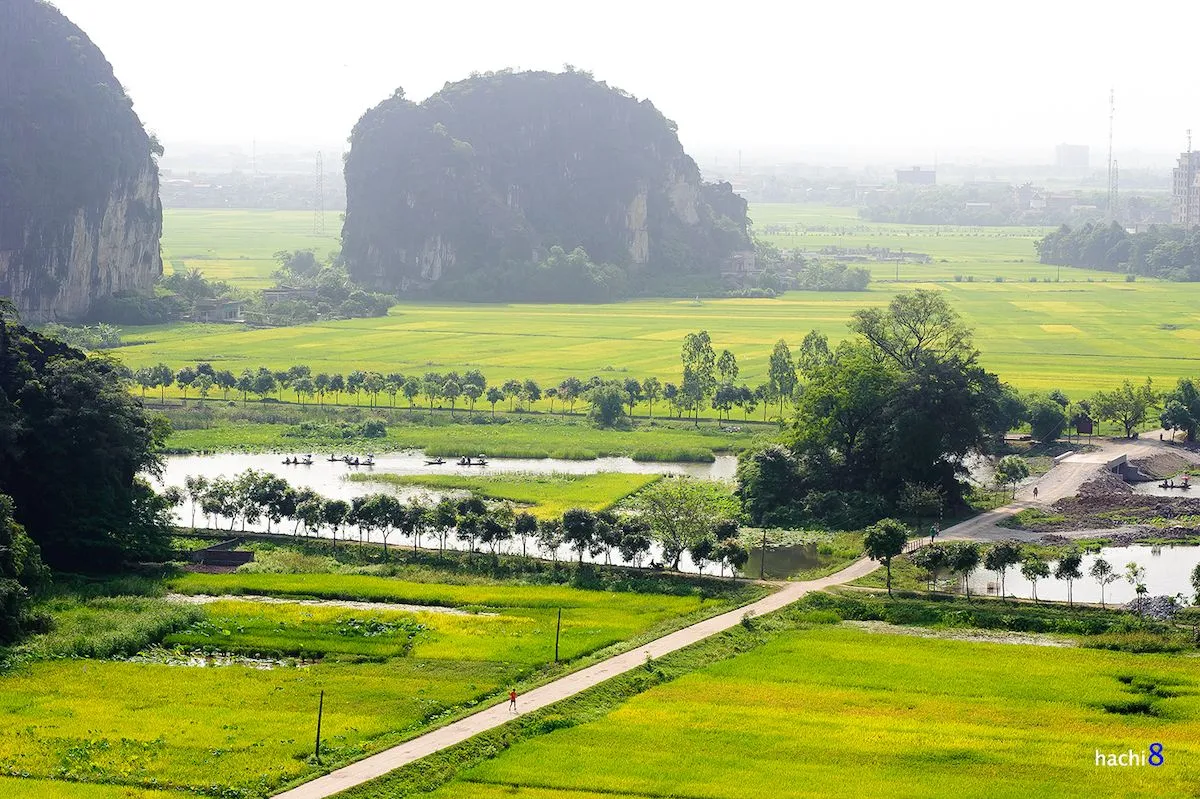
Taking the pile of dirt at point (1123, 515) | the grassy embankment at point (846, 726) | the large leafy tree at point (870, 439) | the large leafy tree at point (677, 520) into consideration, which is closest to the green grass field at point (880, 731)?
the grassy embankment at point (846, 726)

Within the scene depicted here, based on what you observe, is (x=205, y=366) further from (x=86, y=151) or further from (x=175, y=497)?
(x=86, y=151)

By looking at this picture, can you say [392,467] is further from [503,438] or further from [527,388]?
[527,388]

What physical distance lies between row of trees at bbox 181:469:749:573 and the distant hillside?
80.9m

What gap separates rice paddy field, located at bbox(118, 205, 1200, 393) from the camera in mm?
90438

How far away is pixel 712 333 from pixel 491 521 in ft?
188

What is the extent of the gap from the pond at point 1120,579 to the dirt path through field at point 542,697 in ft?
13.3

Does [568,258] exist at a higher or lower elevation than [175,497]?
higher

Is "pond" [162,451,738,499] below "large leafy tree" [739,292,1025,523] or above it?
below

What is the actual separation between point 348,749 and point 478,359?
61.5 m

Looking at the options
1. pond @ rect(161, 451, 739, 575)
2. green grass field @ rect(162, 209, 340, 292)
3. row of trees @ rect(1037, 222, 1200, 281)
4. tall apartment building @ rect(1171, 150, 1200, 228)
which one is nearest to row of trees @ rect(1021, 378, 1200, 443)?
pond @ rect(161, 451, 739, 575)

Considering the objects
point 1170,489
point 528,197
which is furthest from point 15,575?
point 528,197

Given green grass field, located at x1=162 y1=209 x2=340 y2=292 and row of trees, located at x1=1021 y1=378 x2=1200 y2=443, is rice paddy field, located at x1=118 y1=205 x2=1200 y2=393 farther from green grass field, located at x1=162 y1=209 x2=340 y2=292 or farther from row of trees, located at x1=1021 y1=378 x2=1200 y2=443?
row of trees, located at x1=1021 y1=378 x2=1200 y2=443

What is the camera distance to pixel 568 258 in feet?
448

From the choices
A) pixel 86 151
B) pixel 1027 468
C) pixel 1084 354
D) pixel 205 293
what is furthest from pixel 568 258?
pixel 1027 468
